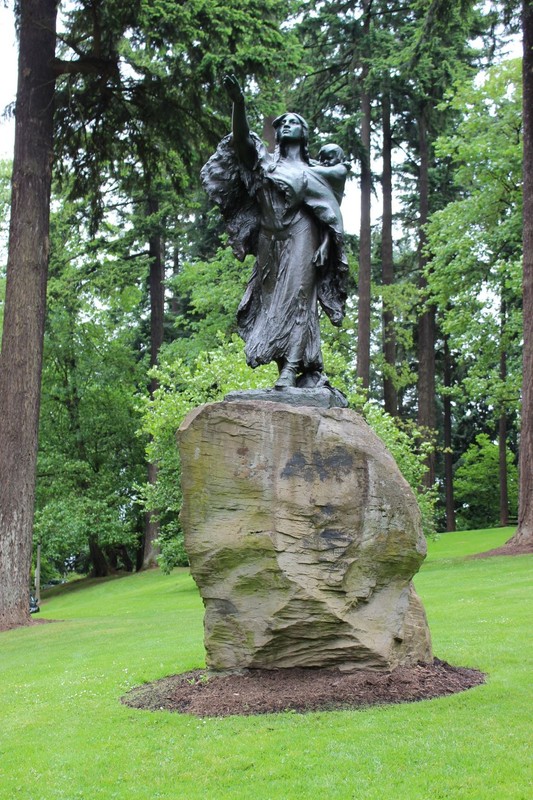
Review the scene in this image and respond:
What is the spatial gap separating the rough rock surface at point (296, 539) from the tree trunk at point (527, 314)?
37.3 ft

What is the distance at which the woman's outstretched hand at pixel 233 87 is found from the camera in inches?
267

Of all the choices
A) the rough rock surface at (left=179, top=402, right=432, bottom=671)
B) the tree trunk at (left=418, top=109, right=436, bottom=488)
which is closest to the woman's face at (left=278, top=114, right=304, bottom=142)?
the rough rock surface at (left=179, top=402, right=432, bottom=671)

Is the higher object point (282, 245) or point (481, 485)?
point (282, 245)

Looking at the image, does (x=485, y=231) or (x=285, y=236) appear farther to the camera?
(x=485, y=231)

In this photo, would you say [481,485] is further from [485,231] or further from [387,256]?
[485,231]

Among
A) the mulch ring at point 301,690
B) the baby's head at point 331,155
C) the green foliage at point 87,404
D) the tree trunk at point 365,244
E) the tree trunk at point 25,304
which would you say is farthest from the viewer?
the green foliage at point 87,404

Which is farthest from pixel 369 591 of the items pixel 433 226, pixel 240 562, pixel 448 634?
pixel 433 226

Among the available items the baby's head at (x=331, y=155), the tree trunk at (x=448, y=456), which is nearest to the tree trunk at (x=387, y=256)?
the tree trunk at (x=448, y=456)

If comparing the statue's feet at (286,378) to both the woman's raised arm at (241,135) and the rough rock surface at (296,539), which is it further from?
the woman's raised arm at (241,135)

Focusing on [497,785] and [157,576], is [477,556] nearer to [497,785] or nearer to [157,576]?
[157,576]

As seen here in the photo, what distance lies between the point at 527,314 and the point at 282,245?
11.6 m

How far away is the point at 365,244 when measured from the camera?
25.6 m

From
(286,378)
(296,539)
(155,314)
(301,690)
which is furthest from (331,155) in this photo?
(155,314)

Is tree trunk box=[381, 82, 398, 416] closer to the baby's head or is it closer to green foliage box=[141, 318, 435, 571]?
green foliage box=[141, 318, 435, 571]
